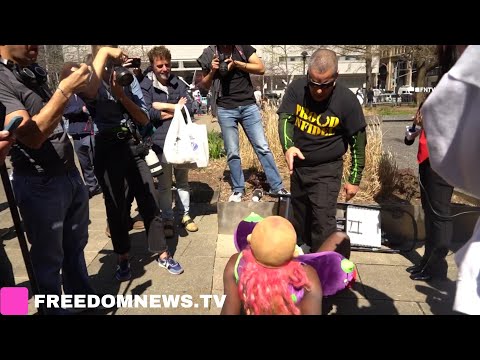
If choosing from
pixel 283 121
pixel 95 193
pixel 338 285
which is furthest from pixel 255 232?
pixel 95 193

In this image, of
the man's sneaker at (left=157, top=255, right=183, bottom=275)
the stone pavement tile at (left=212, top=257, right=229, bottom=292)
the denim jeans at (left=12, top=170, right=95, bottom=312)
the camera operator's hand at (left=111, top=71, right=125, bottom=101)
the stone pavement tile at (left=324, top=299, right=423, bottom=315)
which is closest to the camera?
the denim jeans at (left=12, top=170, right=95, bottom=312)

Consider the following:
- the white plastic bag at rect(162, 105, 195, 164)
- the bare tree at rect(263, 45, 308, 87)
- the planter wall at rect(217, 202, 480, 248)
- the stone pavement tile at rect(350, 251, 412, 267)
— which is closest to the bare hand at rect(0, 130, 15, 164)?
the white plastic bag at rect(162, 105, 195, 164)

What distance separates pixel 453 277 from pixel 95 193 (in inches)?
189

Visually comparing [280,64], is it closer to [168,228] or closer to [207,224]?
[207,224]

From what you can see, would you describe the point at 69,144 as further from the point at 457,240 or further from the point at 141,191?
the point at 457,240

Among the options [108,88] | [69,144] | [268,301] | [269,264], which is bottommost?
[268,301]

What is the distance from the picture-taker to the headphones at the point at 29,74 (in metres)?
1.91

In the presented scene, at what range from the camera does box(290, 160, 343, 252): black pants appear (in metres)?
2.86

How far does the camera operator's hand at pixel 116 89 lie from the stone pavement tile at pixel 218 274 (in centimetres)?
171

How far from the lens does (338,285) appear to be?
6.40 ft

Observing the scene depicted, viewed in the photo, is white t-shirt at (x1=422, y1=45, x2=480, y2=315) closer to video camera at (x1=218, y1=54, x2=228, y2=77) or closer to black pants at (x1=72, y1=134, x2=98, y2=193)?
video camera at (x1=218, y1=54, x2=228, y2=77)

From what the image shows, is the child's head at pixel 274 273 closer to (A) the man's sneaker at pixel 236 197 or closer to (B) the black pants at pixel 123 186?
(B) the black pants at pixel 123 186

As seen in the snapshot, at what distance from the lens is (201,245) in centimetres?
372

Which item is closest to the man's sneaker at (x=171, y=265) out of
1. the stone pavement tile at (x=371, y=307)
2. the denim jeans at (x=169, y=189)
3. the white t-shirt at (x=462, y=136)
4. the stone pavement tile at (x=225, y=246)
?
the stone pavement tile at (x=225, y=246)
